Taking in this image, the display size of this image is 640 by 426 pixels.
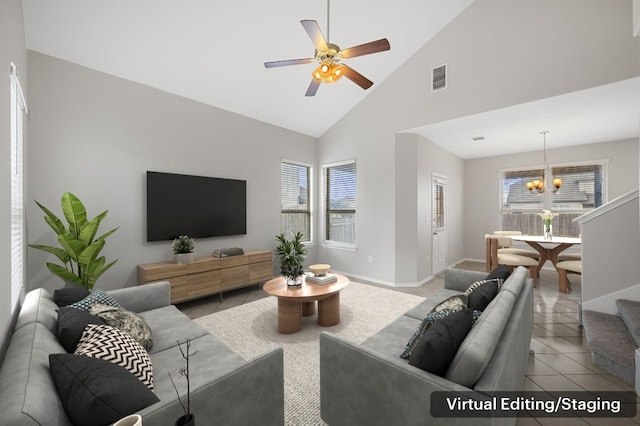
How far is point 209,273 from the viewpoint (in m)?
3.76

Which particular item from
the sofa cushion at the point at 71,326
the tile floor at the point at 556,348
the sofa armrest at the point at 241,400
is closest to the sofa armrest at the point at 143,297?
the sofa cushion at the point at 71,326

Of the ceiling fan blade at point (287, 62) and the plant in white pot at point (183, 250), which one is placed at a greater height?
the ceiling fan blade at point (287, 62)

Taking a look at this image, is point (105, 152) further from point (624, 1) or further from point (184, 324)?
point (624, 1)

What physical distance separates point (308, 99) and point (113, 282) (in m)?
3.92

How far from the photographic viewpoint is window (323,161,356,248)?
5371mm

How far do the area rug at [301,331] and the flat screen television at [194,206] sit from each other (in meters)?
1.31

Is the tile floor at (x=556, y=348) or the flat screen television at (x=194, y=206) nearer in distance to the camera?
the tile floor at (x=556, y=348)

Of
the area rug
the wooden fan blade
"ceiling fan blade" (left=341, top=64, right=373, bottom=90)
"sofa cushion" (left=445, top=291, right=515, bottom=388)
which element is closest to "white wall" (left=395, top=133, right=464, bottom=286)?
the area rug

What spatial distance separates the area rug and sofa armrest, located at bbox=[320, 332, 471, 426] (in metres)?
0.38

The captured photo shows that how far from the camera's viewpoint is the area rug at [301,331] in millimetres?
1906

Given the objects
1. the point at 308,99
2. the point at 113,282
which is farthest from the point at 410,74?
the point at 113,282

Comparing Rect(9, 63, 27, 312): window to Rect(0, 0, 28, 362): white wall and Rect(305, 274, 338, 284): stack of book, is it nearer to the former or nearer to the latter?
Rect(0, 0, 28, 362): white wall

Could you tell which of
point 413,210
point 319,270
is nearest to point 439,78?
point 413,210

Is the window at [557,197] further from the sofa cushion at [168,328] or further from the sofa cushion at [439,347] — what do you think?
the sofa cushion at [168,328]
